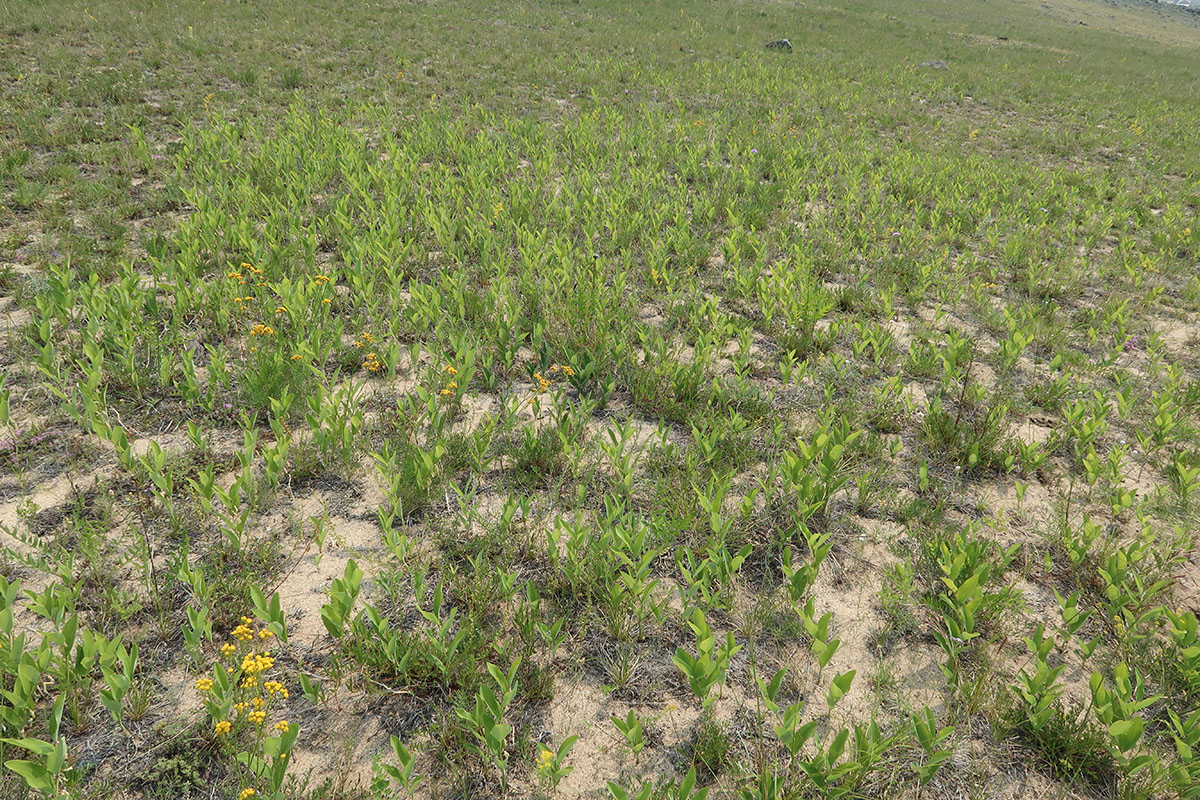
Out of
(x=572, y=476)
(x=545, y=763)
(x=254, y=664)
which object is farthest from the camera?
(x=572, y=476)

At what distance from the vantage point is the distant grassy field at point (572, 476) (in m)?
2.43

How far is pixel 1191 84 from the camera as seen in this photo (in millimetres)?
23422

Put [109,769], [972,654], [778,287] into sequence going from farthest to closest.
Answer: [778,287]
[972,654]
[109,769]

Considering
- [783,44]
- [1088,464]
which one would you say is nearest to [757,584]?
[1088,464]

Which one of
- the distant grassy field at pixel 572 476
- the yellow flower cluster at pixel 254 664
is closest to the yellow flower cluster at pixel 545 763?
the distant grassy field at pixel 572 476

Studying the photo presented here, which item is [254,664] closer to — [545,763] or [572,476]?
[545,763]

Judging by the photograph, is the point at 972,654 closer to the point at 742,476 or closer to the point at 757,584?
the point at 757,584

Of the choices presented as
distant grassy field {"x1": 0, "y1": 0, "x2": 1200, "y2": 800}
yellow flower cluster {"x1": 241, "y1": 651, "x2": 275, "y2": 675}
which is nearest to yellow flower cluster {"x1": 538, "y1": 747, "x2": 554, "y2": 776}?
distant grassy field {"x1": 0, "y1": 0, "x2": 1200, "y2": 800}

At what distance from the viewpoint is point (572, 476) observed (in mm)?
3844

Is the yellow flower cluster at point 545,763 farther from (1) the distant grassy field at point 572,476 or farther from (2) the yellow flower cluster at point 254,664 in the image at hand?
(2) the yellow flower cluster at point 254,664

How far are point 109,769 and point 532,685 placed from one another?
1.59 metres

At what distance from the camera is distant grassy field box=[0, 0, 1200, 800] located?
2.43 metres

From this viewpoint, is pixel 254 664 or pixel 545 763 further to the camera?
pixel 254 664

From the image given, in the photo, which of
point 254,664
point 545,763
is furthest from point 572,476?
point 254,664
